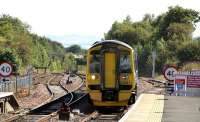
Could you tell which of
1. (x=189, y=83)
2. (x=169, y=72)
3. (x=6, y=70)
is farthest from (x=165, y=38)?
(x=6, y=70)

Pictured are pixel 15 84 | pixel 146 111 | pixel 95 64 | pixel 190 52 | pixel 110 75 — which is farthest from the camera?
pixel 190 52

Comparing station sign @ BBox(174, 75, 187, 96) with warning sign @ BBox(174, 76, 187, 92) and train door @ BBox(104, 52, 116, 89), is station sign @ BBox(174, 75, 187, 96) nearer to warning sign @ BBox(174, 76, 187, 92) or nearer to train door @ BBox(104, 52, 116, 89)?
warning sign @ BBox(174, 76, 187, 92)

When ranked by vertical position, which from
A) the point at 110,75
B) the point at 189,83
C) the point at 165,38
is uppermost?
the point at 165,38

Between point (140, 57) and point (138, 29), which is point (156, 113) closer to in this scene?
point (140, 57)

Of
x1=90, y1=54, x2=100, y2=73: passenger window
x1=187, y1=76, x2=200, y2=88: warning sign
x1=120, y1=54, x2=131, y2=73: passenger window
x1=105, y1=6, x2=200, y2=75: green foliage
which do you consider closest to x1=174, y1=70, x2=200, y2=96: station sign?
x1=187, y1=76, x2=200, y2=88: warning sign

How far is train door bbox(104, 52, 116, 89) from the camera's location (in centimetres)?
2556

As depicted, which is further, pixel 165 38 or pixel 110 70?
pixel 165 38

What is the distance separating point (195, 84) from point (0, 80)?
10.2m

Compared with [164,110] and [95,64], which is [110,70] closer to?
[95,64]

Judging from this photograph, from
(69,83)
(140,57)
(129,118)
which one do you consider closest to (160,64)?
(140,57)

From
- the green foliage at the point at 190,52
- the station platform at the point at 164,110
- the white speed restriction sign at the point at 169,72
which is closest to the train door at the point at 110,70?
the station platform at the point at 164,110

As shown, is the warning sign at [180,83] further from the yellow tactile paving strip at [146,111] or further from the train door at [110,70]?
the train door at [110,70]

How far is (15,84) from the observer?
36750 mm

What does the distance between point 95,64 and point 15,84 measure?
39.0 ft
